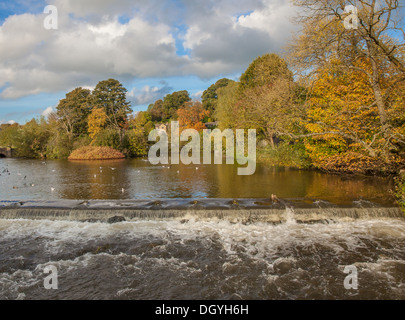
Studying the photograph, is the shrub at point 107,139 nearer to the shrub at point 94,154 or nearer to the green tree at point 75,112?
the shrub at point 94,154

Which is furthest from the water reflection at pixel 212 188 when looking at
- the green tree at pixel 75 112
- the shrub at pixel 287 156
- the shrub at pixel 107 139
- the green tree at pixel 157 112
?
the green tree at pixel 157 112

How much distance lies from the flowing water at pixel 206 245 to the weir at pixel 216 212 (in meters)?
0.04

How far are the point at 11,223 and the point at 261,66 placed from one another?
2502 centimetres

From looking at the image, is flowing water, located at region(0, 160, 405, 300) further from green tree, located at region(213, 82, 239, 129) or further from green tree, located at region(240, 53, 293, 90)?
green tree, located at region(213, 82, 239, 129)

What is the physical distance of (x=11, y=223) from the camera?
9.91m

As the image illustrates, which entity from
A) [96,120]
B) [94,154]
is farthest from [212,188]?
[96,120]

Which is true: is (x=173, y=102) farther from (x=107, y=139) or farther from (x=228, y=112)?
(x=228, y=112)

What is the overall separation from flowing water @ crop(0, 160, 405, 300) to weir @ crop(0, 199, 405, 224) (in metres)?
0.04

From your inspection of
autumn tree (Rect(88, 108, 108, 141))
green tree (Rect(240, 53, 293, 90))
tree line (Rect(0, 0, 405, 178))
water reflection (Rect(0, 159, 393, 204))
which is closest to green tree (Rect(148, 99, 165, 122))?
tree line (Rect(0, 0, 405, 178))

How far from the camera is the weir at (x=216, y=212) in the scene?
32.2ft
